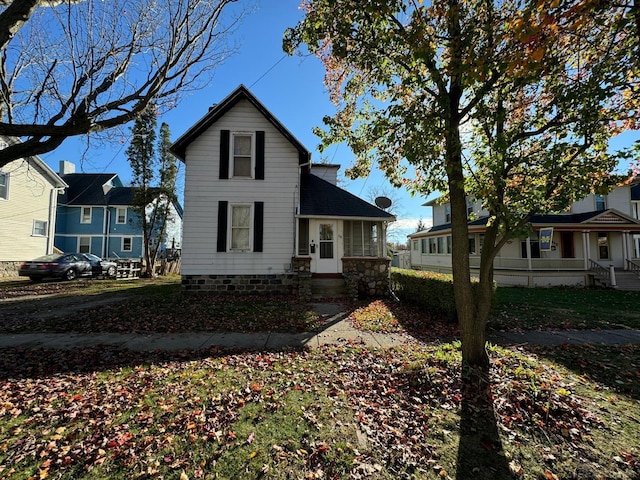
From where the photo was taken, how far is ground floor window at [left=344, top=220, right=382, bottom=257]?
12742mm

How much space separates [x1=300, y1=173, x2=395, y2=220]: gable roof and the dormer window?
107 inches

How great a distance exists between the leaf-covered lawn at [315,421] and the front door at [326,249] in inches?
302

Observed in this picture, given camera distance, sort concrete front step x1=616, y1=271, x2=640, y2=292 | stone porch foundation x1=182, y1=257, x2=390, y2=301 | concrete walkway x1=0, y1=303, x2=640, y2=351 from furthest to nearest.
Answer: concrete front step x1=616, y1=271, x2=640, y2=292 < stone porch foundation x1=182, y1=257, x2=390, y2=301 < concrete walkway x1=0, y1=303, x2=640, y2=351

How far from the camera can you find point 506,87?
4.29m

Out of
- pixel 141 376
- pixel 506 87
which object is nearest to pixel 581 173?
pixel 506 87

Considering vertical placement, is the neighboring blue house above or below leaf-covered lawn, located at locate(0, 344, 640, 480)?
above

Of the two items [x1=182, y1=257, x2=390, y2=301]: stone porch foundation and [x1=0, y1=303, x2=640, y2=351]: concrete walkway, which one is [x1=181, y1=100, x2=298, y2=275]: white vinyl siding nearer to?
[x1=182, y1=257, x2=390, y2=301]: stone porch foundation

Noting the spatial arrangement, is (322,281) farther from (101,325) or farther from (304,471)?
(304,471)

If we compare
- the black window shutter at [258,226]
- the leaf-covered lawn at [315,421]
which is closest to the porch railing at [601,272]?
the leaf-covered lawn at [315,421]

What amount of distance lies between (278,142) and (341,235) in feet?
15.5

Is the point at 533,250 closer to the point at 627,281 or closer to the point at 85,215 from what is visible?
the point at 627,281

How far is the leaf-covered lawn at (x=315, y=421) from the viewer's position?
254 centimetres

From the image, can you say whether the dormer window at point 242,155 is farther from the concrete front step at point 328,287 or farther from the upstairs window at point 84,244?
the upstairs window at point 84,244

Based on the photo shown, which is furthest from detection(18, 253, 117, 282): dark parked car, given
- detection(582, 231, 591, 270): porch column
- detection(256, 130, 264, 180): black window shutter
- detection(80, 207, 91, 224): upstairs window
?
detection(582, 231, 591, 270): porch column
